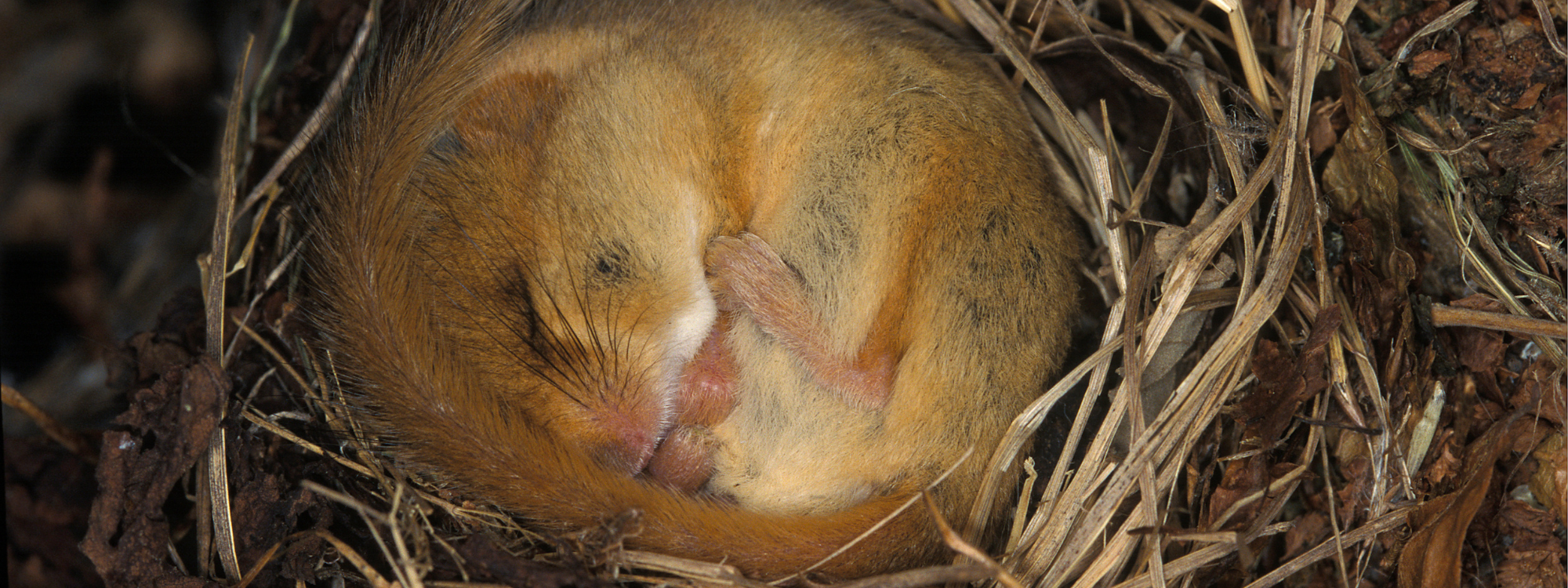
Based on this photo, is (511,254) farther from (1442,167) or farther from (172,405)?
(1442,167)

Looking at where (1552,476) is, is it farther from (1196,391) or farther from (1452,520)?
(1196,391)

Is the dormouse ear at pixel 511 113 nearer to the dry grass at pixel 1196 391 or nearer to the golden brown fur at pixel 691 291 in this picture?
the golden brown fur at pixel 691 291

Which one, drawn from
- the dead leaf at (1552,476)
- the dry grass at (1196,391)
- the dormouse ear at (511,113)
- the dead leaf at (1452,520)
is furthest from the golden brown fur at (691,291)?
the dead leaf at (1552,476)

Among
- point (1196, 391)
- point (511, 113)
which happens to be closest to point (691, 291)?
point (511, 113)

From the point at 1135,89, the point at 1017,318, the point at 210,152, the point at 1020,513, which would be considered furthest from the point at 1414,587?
the point at 210,152

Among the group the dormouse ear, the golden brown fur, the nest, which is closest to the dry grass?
the nest

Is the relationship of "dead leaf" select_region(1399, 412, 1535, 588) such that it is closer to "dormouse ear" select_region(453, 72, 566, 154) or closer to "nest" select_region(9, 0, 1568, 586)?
"nest" select_region(9, 0, 1568, 586)

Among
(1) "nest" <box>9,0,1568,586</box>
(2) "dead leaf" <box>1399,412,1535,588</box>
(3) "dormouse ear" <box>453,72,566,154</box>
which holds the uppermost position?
(3) "dormouse ear" <box>453,72,566,154</box>
